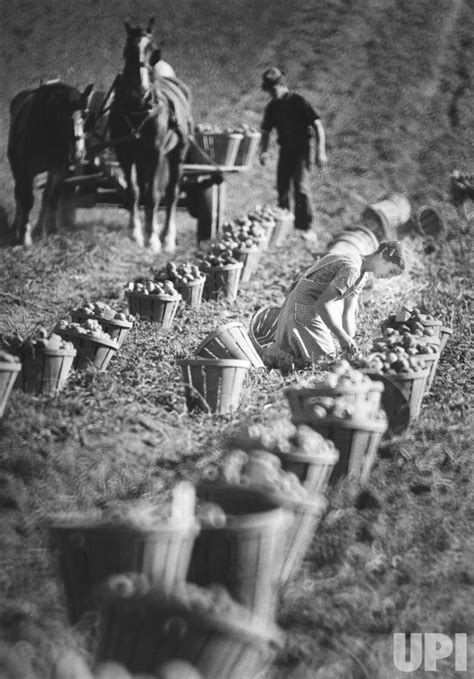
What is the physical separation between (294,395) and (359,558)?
802mm

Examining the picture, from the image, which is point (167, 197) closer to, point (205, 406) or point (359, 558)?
point (205, 406)

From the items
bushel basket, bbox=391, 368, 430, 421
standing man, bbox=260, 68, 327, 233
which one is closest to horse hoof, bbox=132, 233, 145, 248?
standing man, bbox=260, 68, 327, 233

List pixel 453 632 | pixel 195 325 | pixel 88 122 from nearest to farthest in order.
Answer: pixel 453 632, pixel 195 325, pixel 88 122

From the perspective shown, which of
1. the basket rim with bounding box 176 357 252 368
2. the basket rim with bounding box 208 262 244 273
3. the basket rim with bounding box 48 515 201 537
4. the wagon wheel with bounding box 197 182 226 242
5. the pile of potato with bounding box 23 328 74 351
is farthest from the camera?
the wagon wheel with bounding box 197 182 226 242

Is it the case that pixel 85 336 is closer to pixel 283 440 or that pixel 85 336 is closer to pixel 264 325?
pixel 264 325

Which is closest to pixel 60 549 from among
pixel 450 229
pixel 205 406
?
pixel 205 406

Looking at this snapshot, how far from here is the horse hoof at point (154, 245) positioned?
305 inches

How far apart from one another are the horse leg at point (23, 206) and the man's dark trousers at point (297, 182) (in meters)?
2.11

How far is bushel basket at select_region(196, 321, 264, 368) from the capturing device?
540 centimetres

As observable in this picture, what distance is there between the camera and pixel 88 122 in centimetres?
743

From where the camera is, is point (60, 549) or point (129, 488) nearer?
point (60, 549)

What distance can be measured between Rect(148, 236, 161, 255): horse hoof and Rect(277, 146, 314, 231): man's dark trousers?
3.82ft

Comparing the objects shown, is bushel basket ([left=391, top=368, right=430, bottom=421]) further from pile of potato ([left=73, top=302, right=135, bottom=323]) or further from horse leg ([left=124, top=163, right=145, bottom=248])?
horse leg ([left=124, top=163, right=145, bottom=248])

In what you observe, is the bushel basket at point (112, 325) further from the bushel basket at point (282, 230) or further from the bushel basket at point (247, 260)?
the bushel basket at point (282, 230)
